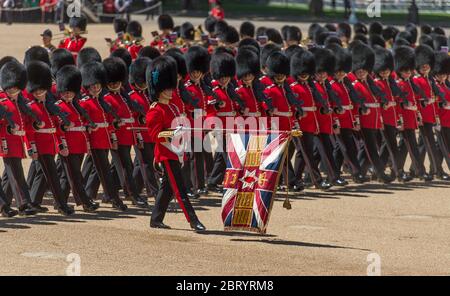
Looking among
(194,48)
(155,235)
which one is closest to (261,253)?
(155,235)

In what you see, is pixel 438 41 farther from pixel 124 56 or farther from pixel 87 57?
pixel 87 57

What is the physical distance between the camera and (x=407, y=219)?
13516 mm

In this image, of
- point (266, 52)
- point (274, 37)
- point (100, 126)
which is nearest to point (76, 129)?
point (100, 126)

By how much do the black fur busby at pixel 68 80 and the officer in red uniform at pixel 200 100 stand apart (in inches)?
50.8

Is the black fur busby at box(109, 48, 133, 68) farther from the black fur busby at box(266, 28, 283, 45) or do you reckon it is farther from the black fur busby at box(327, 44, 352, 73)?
the black fur busby at box(266, 28, 283, 45)

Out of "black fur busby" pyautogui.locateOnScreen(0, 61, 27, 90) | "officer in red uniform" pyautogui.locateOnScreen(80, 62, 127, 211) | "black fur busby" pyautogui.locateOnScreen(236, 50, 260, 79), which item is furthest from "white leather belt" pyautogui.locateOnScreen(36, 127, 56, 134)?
"black fur busby" pyautogui.locateOnScreen(236, 50, 260, 79)

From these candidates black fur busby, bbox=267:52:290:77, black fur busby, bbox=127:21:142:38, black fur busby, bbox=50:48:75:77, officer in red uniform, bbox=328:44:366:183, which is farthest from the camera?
black fur busby, bbox=127:21:142:38

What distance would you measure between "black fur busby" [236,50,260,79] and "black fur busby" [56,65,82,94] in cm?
223

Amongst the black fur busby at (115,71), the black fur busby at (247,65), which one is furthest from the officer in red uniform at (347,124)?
the black fur busby at (115,71)

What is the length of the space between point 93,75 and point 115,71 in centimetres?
35

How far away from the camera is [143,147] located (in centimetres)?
1420

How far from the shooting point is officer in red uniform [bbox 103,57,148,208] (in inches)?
547

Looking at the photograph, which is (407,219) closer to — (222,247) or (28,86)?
(222,247)

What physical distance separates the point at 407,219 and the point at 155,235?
105 inches
